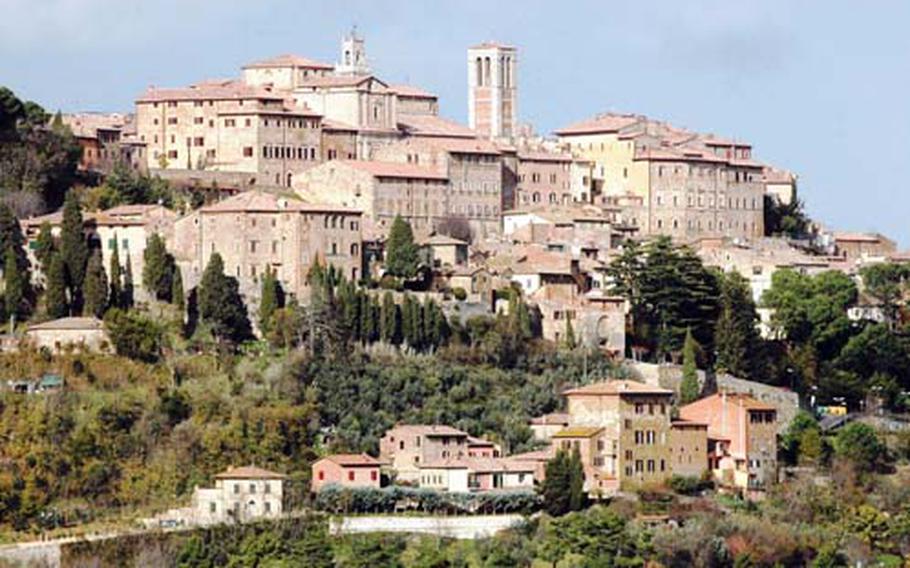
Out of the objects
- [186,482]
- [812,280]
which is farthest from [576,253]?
[186,482]

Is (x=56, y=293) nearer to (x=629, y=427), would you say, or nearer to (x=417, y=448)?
(x=417, y=448)

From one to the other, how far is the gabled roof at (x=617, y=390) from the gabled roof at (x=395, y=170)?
10.4 meters

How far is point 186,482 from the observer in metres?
59.6

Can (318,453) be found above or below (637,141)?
below

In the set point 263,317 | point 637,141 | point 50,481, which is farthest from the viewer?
point 637,141

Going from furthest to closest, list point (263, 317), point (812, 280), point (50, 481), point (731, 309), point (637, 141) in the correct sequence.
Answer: point (637, 141) < point (812, 280) < point (731, 309) < point (263, 317) < point (50, 481)

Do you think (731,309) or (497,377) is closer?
(497,377)

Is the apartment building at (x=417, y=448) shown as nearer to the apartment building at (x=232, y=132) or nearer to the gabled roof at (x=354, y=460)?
the gabled roof at (x=354, y=460)

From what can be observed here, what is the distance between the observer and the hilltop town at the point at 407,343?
59594 mm

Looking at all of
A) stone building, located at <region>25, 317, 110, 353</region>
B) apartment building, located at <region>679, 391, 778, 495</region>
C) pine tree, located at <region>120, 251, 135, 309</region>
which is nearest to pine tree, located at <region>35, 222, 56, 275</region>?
pine tree, located at <region>120, 251, 135, 309</region>

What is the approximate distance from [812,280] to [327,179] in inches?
446

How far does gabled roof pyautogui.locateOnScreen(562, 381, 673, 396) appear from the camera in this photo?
62.9m

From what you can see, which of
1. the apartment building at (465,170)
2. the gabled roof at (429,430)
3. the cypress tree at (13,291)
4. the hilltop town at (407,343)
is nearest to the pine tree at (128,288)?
the hilltop town at (407,343)

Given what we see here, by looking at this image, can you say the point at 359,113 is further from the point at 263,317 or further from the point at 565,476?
the point at 565,476
